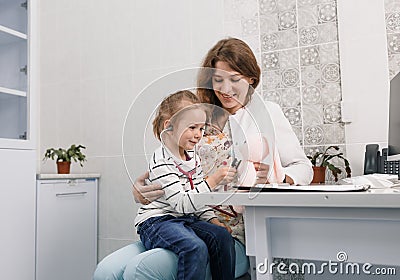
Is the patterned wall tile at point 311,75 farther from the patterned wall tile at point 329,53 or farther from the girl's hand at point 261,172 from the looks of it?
the girl's hand at point 261,172

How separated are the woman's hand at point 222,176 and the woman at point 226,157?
0.02 meters

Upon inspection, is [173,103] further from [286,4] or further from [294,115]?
[286,4]

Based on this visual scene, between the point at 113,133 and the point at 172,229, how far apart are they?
4.06 feet

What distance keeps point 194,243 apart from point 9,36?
4.61 feet

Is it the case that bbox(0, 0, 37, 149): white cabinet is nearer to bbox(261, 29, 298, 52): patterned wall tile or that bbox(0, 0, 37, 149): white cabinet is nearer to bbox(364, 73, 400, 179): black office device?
bbox(261, 29, 298, 52): patterned wall tile

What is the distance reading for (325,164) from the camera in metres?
1.89

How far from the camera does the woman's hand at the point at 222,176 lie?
1.00 m

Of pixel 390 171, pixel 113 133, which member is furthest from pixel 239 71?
pixel 113 133

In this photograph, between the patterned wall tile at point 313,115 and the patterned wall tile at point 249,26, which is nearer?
the patterned wall tile at point 313,115

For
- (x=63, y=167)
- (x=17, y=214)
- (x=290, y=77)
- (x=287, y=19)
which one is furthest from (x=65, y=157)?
(x=287, y=19)

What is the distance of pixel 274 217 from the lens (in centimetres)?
90

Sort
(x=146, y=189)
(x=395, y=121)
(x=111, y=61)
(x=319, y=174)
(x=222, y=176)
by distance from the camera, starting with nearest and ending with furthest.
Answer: (x=222, y=176), (x=146, y=189), (x=395, y=121), (x=319, y=174), (x=111, y=61)

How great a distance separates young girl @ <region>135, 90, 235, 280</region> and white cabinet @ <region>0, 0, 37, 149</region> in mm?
904

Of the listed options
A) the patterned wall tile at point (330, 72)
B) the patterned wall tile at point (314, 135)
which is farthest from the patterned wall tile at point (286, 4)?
the patterned wall tile at point (314, 135)
